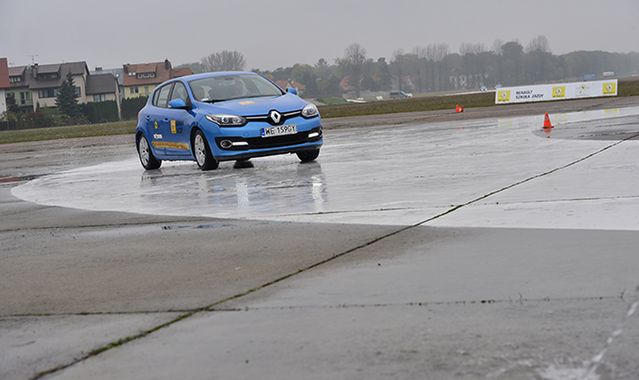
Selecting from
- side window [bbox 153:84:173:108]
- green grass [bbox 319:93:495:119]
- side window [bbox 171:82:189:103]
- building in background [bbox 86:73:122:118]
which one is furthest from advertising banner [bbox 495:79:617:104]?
building in background [bbox 86:73:122:118]

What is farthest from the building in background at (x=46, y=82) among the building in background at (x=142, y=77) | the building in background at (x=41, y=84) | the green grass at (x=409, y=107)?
the green grass at (x=409, y=107)

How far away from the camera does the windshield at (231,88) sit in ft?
54.4

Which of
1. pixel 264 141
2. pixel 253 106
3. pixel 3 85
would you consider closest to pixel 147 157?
pixel 253 106

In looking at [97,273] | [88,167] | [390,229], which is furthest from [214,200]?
[88,167]

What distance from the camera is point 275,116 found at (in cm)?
1565

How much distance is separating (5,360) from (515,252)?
123 inches

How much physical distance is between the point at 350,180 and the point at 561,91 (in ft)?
117

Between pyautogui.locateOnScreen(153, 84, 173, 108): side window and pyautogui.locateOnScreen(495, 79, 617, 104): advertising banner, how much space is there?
3057cm

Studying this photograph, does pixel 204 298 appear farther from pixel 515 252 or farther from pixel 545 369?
pixel 545 369

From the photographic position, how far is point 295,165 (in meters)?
16.0

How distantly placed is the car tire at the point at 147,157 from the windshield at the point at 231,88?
1.64 m

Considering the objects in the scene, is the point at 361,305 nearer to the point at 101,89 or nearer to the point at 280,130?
the point at 280,130

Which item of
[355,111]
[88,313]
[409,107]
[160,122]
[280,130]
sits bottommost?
[355,111]

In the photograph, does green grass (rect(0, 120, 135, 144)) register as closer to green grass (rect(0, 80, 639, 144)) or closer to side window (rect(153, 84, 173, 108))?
green grass (rect(0, 80, 639, 144))
